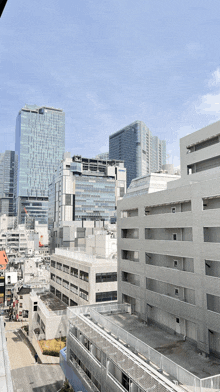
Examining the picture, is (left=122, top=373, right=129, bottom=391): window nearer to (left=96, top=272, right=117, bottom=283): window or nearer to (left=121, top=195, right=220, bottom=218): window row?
(left=121, top=195, right=220, bottom=218): window row

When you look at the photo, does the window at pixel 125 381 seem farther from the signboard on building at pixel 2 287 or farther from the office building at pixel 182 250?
the signboard on building at pixel 2 287

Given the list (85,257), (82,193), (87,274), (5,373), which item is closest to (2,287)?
(85,257)

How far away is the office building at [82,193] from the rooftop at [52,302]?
9029cm

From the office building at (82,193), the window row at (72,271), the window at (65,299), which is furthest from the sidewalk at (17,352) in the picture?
the office building at (82,193)

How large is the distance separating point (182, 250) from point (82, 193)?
15395 cm

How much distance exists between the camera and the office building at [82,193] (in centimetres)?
17275

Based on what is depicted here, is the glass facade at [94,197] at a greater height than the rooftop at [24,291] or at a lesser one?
greater

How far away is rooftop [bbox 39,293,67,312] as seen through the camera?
192 feet

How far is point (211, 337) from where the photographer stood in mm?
23312

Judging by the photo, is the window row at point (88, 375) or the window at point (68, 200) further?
the window at point (68, 200)

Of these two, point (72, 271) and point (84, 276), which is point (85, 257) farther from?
point (84, 276)

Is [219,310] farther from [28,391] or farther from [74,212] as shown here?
[74,212]

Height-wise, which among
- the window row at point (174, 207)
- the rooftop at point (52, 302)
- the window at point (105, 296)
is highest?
the window row at point (174, 207)

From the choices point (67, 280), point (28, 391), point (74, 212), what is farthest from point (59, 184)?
point (28, 391)
